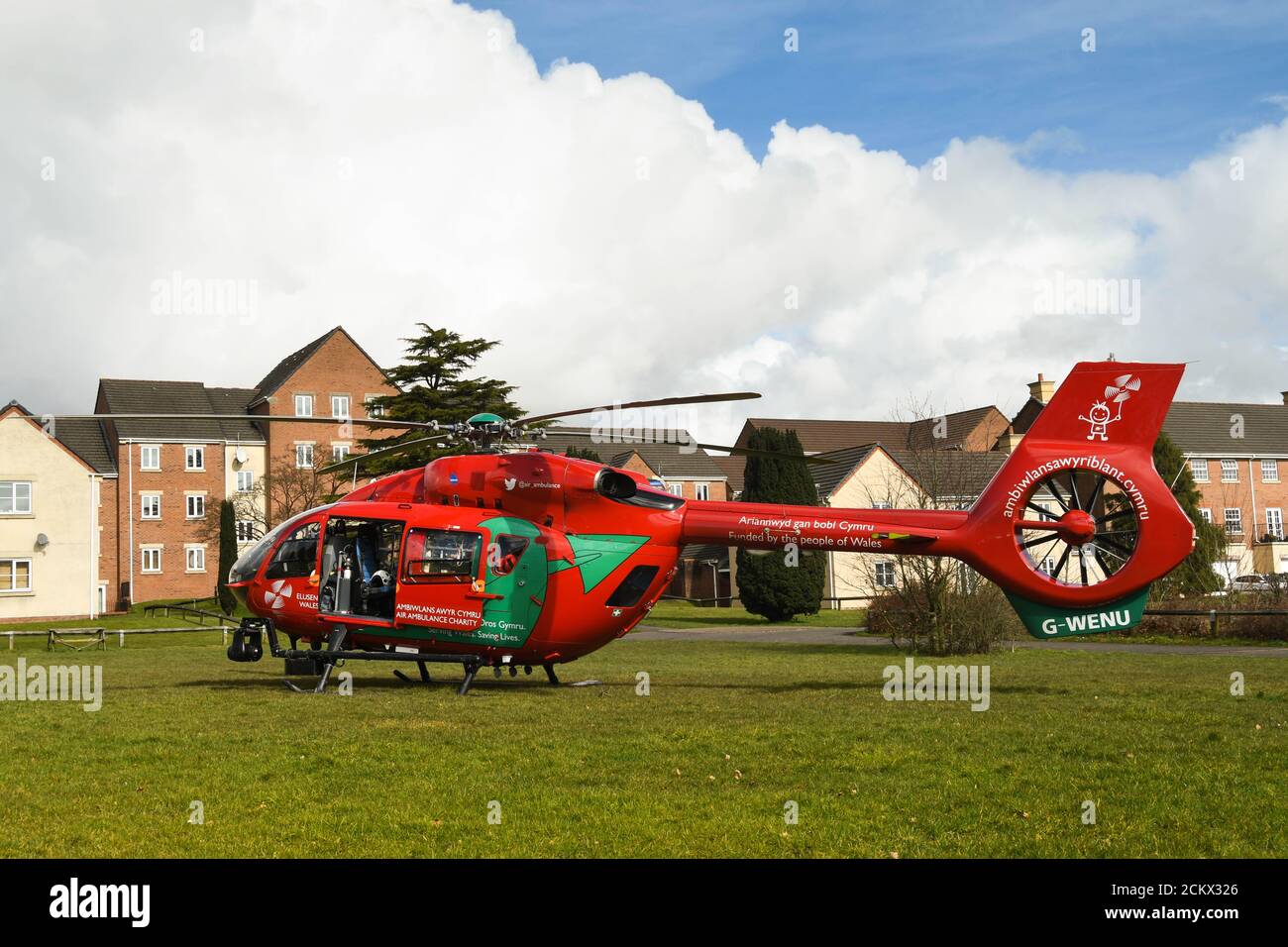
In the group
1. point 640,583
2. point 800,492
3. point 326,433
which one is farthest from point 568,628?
point 326,433

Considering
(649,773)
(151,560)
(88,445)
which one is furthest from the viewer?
(88,445)

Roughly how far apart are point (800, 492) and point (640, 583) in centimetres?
3487

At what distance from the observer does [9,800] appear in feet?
30.0

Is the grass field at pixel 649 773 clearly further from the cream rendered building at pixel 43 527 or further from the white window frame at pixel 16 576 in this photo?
the white window frame at pixel 16 576

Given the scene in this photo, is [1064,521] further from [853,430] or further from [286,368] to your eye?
[853,430]

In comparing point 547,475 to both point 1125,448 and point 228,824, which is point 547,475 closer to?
point 1125,448

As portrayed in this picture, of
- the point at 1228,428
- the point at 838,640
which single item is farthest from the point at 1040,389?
the point at 838,640

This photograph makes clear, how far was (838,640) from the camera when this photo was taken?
1373 inches

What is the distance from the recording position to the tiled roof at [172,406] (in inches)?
2677

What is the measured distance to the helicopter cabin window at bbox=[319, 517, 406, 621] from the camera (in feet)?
56.1

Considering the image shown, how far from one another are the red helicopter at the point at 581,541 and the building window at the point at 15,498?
129 feet

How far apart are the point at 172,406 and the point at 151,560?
970 centimetres

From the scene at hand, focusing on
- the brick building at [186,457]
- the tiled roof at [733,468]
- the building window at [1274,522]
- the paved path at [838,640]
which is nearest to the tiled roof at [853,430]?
the tiled roof at [733,468]

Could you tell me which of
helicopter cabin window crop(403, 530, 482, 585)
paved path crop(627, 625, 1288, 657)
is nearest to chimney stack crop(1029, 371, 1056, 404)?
paved path crop(627, 625, 1288, 657)
